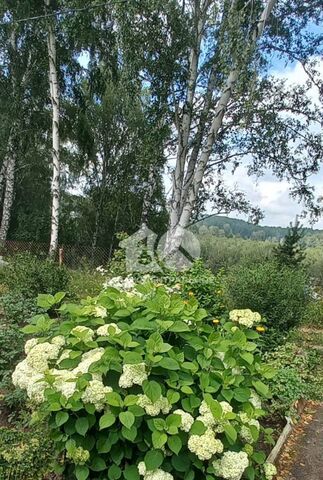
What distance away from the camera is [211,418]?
5.57 ft

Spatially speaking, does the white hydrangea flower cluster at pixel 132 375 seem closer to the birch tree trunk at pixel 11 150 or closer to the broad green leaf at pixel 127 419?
the broad green leaf at pixel 127 419

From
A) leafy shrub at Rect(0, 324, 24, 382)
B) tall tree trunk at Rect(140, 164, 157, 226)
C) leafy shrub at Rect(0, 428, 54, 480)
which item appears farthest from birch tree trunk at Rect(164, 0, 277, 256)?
leafy shrub at Rect(0, 428, 54, 480)

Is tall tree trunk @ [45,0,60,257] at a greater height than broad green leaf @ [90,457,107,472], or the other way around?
tall tree trunk @ [45,0,60,257]

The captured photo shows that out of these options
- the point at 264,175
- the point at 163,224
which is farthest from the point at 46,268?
the point at 163,224

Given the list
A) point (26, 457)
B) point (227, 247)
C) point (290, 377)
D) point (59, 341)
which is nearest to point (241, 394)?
point (59, 341)

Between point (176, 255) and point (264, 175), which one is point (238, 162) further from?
point (176, 255)

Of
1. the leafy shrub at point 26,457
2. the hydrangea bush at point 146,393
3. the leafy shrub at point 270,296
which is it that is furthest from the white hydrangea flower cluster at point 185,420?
the leafy shrub at point 270,296

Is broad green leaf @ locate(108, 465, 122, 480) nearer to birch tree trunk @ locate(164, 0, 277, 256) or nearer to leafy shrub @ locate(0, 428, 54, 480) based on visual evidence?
leafy shrub @ locate(0, 428, 54, 480)

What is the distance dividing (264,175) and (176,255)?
13.4ft

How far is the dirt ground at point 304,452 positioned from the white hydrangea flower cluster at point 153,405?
4.69ft

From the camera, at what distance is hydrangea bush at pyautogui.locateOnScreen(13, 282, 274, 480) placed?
1667mm

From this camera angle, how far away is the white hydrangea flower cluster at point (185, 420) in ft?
5.49

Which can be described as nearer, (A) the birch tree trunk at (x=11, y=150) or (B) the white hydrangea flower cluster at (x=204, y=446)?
(B) the white hydrangea flower cluster at (x=204, y=446)

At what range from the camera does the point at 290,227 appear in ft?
32.8
